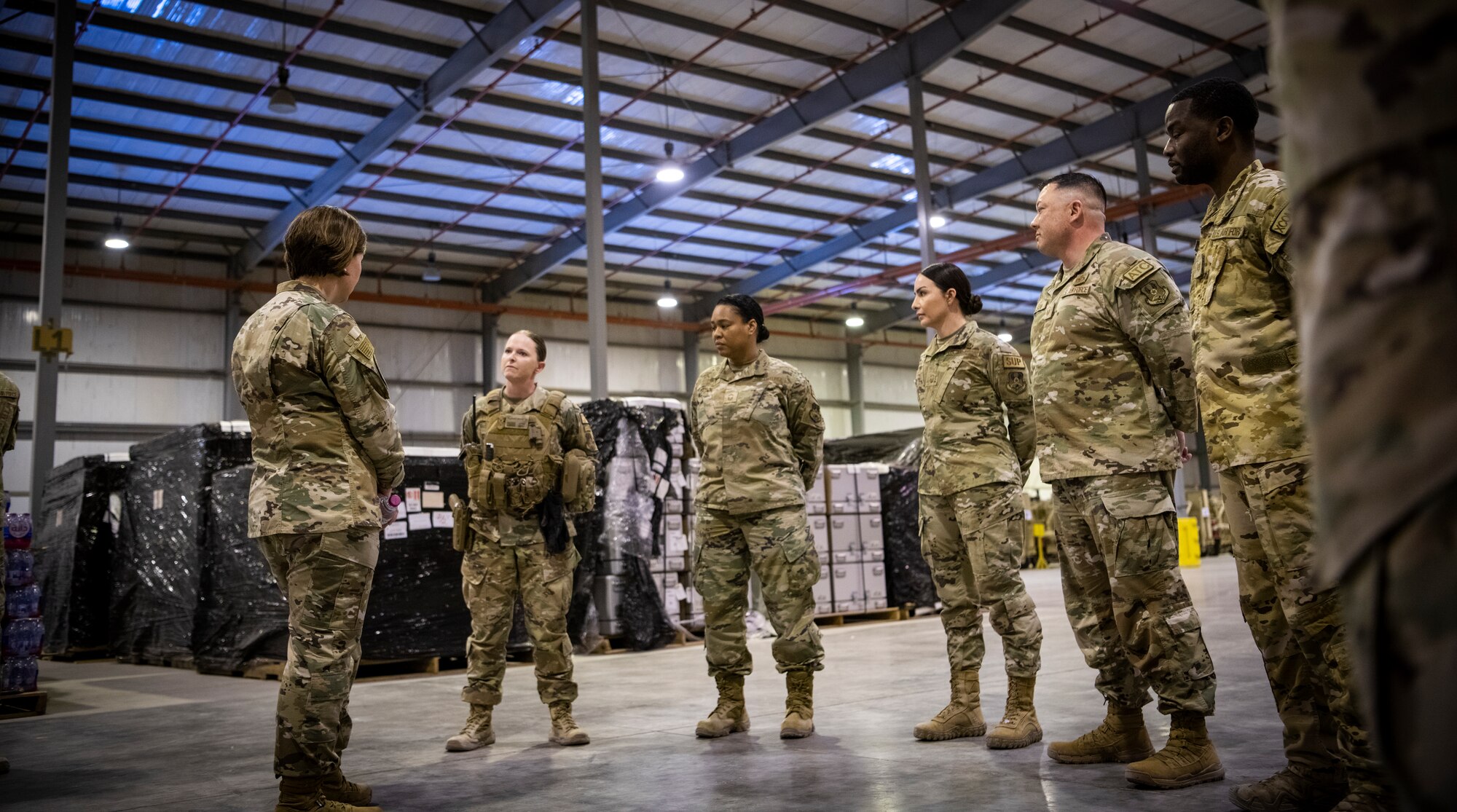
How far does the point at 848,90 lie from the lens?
49.8 feet

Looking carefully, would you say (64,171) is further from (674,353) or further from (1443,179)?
(674,353)

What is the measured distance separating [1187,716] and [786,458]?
212 cm

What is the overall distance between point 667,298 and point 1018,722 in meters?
20.8

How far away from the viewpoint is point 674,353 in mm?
26234

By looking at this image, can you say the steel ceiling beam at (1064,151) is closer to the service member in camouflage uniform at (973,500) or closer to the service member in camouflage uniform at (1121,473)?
the service member in camouflage uniform at (973,500)

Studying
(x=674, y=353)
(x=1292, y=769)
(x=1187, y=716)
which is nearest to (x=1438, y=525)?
(x=1292, y=769)

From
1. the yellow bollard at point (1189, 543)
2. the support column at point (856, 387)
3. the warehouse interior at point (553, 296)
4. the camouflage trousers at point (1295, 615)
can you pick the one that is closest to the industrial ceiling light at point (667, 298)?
the warehouse interior at point (553, 296)

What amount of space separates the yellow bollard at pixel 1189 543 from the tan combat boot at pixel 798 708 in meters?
16.7

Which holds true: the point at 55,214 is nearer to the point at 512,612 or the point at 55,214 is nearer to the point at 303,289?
the point at 512,612

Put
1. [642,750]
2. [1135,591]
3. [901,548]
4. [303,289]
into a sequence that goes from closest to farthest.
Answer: [1135,591]
[303,289]
[642,750]
[901,548]

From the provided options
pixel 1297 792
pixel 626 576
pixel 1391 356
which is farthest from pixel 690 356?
pixel 1391 356

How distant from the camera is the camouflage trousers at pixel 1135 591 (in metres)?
3.14

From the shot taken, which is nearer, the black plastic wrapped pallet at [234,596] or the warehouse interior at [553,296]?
the warehouse interior at [553,296]

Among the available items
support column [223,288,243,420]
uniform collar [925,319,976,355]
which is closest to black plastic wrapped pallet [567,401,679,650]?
uniform collar [925,319,976,355]
